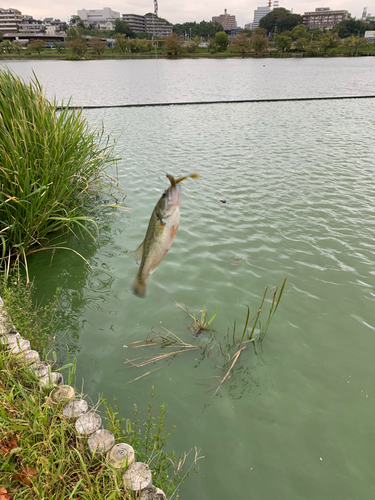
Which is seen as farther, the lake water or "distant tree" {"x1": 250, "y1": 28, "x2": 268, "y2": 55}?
"distant tree" {"x1": 250, "y1": 28, "x2": 268, "y2": 55}

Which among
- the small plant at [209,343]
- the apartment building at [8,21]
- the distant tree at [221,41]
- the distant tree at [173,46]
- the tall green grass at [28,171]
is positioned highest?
the apartment building at [8,21]

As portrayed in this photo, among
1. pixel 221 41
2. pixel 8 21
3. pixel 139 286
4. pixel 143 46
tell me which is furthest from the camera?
pixel 8 21

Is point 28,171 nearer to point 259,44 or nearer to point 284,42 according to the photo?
point 284,42

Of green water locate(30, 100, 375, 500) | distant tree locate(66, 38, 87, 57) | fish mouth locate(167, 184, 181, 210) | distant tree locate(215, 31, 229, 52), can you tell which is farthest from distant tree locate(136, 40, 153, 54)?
fish mouth locate(167, 184, 181, 210)

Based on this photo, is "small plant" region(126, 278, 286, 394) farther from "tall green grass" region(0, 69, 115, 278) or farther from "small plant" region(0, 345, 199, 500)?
"tall green grass" region(0, 69, 115, 278)

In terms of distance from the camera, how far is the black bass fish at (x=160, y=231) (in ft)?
3.78

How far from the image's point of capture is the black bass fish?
3.78ft

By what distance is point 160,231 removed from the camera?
1.28m

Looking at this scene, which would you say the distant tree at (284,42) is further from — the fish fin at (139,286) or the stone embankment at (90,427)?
the fish fin at (139,286)

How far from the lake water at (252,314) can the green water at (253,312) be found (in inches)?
0.6

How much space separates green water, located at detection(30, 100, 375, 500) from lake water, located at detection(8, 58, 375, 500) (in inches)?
0.6

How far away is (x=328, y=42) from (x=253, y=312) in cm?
11653

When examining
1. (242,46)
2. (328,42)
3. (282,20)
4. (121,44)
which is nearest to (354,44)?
(328,42)

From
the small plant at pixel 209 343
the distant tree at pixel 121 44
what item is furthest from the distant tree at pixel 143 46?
the small plant at pixel 209 343
